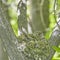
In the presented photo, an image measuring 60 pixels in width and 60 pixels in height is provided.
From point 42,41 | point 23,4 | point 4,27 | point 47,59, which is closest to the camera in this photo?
point 4,27

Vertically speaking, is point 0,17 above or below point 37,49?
above

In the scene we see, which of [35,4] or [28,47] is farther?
[35,4]

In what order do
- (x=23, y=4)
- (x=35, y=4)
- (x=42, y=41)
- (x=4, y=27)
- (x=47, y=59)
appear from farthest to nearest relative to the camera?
(x=35, y=4) < (x=42, y=41) < (x=23, y=4) < (x=47, y=59) < (x=4, y=27)

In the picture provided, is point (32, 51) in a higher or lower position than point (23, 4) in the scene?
lower

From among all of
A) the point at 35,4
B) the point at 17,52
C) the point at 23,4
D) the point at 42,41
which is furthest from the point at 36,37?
the point at 35,4

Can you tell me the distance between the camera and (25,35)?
210 cm

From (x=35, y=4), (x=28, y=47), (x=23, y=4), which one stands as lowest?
(x=28, y=47)

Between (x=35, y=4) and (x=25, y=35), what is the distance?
1696mm

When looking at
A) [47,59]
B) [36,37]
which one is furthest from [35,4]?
[47,59]

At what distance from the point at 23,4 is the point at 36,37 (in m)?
0.37

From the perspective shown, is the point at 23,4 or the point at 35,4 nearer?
the point at 23,4

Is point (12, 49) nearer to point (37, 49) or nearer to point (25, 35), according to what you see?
point (25, 35)

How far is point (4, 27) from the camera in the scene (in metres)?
1.68

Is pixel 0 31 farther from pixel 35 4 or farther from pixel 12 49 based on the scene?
pixel 35 4
